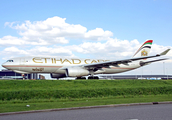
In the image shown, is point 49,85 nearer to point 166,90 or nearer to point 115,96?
point 115,96

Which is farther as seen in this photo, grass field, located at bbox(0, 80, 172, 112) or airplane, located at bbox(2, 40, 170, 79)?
airplane, located at bbox(2, 40, 170, 79)

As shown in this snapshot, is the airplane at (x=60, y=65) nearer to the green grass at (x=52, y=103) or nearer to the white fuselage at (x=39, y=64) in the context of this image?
the white fuselage at (x=39, y=64)

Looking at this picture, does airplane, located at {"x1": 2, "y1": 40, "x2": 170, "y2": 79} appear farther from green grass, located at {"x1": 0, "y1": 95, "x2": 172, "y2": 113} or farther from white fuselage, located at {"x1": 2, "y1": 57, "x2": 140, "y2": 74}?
green grass, located at {"x1": 0, "y1": 95, "x2": 172, "y2": 113}

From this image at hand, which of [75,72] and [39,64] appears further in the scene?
[39,64]

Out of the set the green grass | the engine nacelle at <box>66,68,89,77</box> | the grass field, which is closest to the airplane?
the engine nacelle at <box>66,68,89,77</box>

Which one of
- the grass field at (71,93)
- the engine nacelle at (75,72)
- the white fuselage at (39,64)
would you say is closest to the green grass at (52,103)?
the grass field at (71,93)

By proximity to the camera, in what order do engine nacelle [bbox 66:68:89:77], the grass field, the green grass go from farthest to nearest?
engine nacelle [bbox 66:68:89:77]
the grass field
the green grass

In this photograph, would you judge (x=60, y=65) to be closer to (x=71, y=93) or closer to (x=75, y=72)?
(x=75, y=72)

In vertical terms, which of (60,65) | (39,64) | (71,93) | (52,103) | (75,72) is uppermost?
(39,64)

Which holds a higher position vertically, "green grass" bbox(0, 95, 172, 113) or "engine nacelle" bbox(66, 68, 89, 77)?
"engine nacelle" bbox(66, 68, 89, 77)

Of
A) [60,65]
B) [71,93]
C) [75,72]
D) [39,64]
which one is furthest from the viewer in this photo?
[60,65]

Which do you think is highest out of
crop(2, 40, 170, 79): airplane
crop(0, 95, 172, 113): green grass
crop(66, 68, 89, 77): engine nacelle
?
crop(2, 40, 170, 79): airplane

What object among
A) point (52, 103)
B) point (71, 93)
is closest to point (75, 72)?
point (71, 93)

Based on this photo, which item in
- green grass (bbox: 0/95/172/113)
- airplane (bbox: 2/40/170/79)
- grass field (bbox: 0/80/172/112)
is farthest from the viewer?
airplane (bbox: 2/40/170/79)
